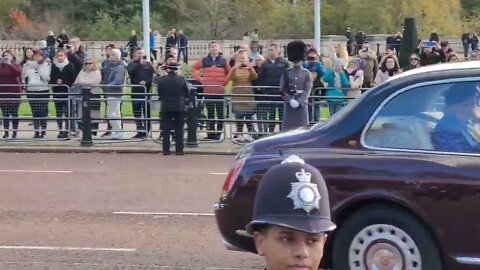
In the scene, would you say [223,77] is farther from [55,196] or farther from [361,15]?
[361,15]

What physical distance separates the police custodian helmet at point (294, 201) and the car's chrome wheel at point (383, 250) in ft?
15.2

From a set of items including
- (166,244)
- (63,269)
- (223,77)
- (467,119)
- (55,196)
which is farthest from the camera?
(223,77)

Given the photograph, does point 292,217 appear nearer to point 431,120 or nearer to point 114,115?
point 431,120

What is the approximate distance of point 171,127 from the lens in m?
17.4

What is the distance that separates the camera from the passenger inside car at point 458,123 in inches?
296

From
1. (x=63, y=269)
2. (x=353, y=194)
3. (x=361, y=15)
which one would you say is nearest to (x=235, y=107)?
(x=63, y=269)

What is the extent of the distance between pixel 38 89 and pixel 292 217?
16694 millimetres

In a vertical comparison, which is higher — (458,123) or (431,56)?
(431,56)

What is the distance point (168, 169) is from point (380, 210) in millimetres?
8521

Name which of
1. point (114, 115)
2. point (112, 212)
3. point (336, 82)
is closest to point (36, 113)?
point (114, 115)

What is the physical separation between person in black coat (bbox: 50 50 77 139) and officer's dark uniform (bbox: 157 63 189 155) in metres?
2.34

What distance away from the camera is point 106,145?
1848cm

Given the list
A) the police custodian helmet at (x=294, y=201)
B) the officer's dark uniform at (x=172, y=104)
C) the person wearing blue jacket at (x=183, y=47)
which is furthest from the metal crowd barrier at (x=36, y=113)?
the person wearing blue jacket at (x=183, y=47)

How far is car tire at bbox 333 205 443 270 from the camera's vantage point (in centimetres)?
745
